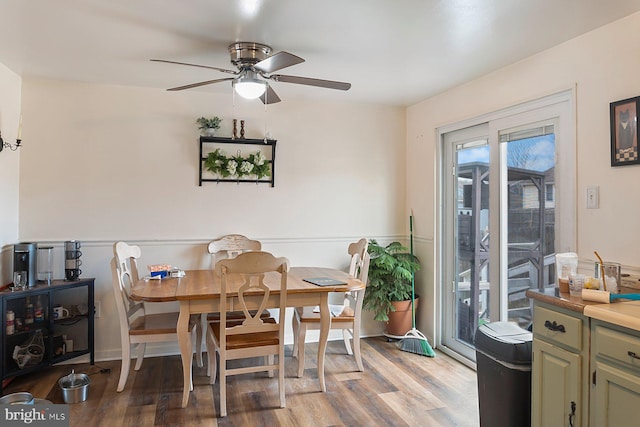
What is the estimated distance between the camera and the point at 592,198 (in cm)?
248

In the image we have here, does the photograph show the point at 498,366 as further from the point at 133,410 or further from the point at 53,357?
the point at 53,357

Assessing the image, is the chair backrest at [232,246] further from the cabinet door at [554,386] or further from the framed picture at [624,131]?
the framed picture at [624,131]

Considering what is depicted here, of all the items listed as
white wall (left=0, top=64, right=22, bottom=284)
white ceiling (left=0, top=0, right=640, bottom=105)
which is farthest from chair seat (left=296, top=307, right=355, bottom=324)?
white wall (left=0, top=64, right=22, bottom=284)

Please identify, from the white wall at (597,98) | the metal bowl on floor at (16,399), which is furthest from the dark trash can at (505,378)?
the metal bowl on floor at (16,399)

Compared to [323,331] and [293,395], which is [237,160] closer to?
[323,331]

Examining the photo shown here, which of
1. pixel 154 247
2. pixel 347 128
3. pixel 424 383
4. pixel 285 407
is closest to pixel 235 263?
pixel 285 407

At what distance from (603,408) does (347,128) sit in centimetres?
320

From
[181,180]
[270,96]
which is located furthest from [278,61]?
[181,180]

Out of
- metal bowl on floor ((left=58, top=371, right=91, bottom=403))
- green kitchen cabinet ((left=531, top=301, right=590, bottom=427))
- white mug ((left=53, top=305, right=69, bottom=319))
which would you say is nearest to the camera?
green kitchen cabinet ((left=531, top=301, right=590, bottom=427))

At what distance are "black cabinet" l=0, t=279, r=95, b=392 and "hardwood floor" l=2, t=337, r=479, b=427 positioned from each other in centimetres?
14

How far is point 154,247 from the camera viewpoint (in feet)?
12.4

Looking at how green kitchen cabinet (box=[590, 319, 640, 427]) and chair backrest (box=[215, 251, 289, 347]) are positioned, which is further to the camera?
chair backrest (box=[215, 251, 289, 347])

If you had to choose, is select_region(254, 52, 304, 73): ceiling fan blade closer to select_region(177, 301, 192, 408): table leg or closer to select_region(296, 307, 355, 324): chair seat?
select_region(177, 301, 192, 408): table leg

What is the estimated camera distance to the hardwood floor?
2.65 m
